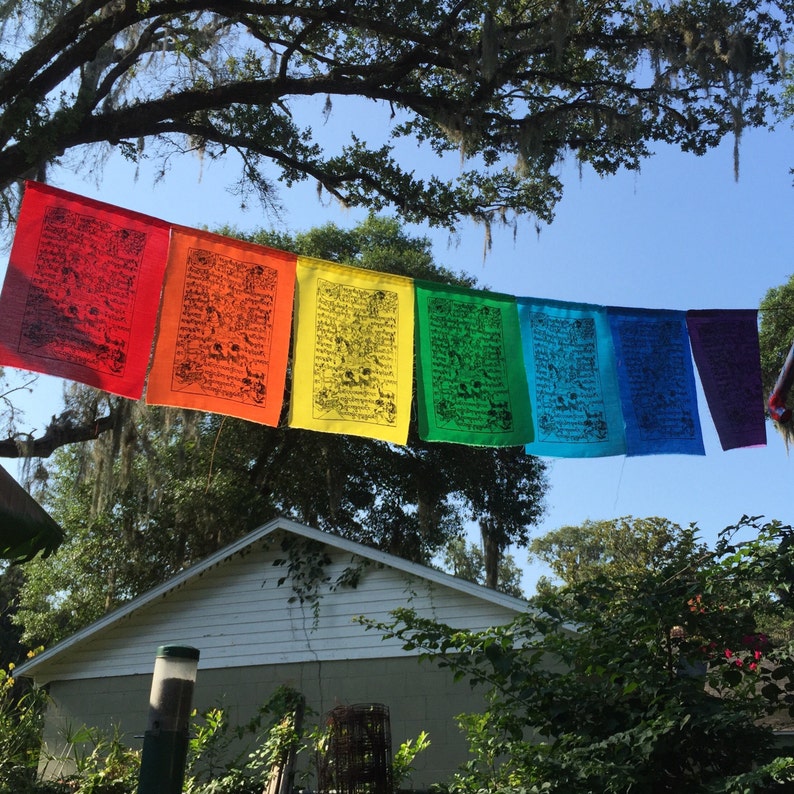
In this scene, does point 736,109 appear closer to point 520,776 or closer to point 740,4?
point 740,4

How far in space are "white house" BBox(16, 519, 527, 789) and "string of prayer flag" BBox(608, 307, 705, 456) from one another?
2917mm

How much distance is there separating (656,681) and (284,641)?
21.6 ft

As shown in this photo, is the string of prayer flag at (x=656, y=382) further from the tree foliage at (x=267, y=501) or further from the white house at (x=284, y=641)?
the tree foliage at (x=267, y=501)

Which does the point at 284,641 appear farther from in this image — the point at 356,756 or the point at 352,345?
the point at 352,345

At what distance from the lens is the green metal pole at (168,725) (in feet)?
11.5

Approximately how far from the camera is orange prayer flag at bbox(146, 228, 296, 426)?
19.7 ft

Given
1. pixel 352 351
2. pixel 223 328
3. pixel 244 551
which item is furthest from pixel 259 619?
pixel 223 328

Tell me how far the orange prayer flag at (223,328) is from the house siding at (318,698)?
12.4 feet

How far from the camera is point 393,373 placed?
6.46m

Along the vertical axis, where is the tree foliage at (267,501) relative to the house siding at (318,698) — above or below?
above

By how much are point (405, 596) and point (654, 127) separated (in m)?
6.03

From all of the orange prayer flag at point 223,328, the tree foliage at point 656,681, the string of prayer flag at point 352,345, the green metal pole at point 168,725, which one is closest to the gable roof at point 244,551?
the string of prayer flag at point 352,345

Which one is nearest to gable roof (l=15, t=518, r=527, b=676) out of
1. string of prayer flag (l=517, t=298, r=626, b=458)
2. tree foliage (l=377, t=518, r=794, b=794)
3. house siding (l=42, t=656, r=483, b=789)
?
house siding (l=42, t=656, r=483, b=789)

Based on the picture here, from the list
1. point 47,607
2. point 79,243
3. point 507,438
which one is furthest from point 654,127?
point 47,607
